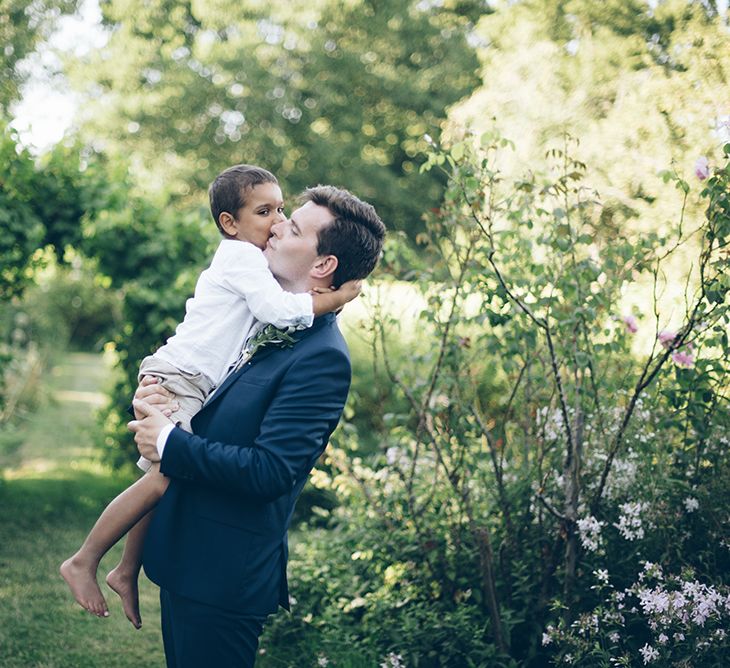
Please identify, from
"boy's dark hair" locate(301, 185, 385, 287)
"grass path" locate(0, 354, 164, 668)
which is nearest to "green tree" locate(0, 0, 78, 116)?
"grass path" locate(0, 354, 164, 668)

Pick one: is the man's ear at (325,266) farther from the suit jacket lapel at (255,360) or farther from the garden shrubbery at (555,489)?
the garden shrubbery at (555,489)

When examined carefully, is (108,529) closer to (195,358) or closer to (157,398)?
(157,398)

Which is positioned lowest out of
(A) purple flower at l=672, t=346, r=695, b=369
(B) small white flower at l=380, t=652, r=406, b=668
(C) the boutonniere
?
(B) small white flower at l=380, t=652, r=406, b=668

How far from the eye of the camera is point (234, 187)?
290 centimetres

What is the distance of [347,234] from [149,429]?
31.3 inches

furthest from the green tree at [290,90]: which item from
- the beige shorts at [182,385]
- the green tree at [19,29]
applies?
the beige shorts at [182,385]

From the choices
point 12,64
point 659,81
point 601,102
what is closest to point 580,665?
point 659,81

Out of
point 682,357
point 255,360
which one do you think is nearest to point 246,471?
point 255,360

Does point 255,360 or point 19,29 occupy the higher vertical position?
point 19,29

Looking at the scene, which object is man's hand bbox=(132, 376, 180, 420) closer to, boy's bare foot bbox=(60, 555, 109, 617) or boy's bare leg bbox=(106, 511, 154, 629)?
boy's bare leg bbox=(106, 511, 154, 629)

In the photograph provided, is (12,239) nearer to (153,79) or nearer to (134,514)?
(134,514)

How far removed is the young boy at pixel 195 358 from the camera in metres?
2.37

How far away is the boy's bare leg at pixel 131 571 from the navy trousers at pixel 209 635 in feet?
1.03

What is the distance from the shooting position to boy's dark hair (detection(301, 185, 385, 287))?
2.35 m
